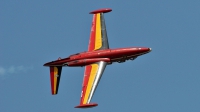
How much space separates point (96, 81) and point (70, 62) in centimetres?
602

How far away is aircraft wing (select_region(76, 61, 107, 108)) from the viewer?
430 feet

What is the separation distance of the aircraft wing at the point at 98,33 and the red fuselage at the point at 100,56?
7.36 feet

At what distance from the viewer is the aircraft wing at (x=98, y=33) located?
460 feet

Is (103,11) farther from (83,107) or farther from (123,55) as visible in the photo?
(83,107)

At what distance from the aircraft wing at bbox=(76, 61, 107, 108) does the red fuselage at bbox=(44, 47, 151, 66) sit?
2.86ft

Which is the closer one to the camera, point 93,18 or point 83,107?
point 83,107

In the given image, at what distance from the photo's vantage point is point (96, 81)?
135000 millimetres

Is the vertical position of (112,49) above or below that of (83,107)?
above

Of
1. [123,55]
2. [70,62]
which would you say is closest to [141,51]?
[123,55]

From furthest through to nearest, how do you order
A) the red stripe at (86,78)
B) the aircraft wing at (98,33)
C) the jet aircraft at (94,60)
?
the aircraft wing at (98,33), the jet aircraft at (94,60), the red stripe at (86,78)

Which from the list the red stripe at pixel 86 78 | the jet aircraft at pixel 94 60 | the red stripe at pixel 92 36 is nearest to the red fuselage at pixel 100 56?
the jet aircraft at pixel 94 60

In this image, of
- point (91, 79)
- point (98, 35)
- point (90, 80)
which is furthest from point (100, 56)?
point (98, 35)

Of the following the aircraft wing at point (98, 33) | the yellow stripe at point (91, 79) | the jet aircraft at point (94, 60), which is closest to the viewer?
the yellow stripe at point (91, 79)

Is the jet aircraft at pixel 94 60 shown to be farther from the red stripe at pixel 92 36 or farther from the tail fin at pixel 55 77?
the red stripe at pixel 92 36
